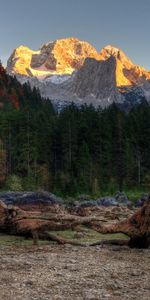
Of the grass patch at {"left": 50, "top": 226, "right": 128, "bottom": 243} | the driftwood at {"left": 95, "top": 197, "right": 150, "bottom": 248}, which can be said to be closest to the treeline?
the grass patch at {"left": 50, "top": 226, "right": 128, "bottom": 243}

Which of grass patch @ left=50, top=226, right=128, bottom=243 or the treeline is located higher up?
the treeline

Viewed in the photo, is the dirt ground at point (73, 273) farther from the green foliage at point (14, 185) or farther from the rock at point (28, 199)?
the green foliage at point (14, 185)

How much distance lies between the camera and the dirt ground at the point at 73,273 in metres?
9.94

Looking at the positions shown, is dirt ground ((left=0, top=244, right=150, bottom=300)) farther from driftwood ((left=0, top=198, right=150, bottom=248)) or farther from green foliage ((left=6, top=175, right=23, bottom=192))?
green foliage ((left=6, top=175, right=23, bottom=192))

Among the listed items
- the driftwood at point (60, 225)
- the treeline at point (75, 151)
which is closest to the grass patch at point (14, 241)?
the driftwood at point (60, 225)

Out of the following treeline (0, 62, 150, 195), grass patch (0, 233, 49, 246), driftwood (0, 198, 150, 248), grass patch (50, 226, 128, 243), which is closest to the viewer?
driftwood (0, 198, 150, 248)

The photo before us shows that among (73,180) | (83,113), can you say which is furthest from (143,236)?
(83,113)

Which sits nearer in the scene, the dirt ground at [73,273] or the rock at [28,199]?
the dirt ground at [73,273]

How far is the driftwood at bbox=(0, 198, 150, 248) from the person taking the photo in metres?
17.6

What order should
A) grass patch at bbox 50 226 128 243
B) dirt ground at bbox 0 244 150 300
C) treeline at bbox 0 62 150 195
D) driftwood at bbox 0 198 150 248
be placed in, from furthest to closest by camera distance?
1. treeline at bbox 0 62 150 195
2. grass patch at bbox 50 226 128 243
3. driftwood at bbox 0 198 150 248
4. dirt ground at bbox 0 244 150 300

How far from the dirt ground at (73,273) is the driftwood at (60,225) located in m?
0.79

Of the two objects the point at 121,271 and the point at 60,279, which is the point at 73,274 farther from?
the point at 121,271

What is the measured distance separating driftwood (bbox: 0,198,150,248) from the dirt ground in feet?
2.60

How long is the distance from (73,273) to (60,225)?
24.8 feet
